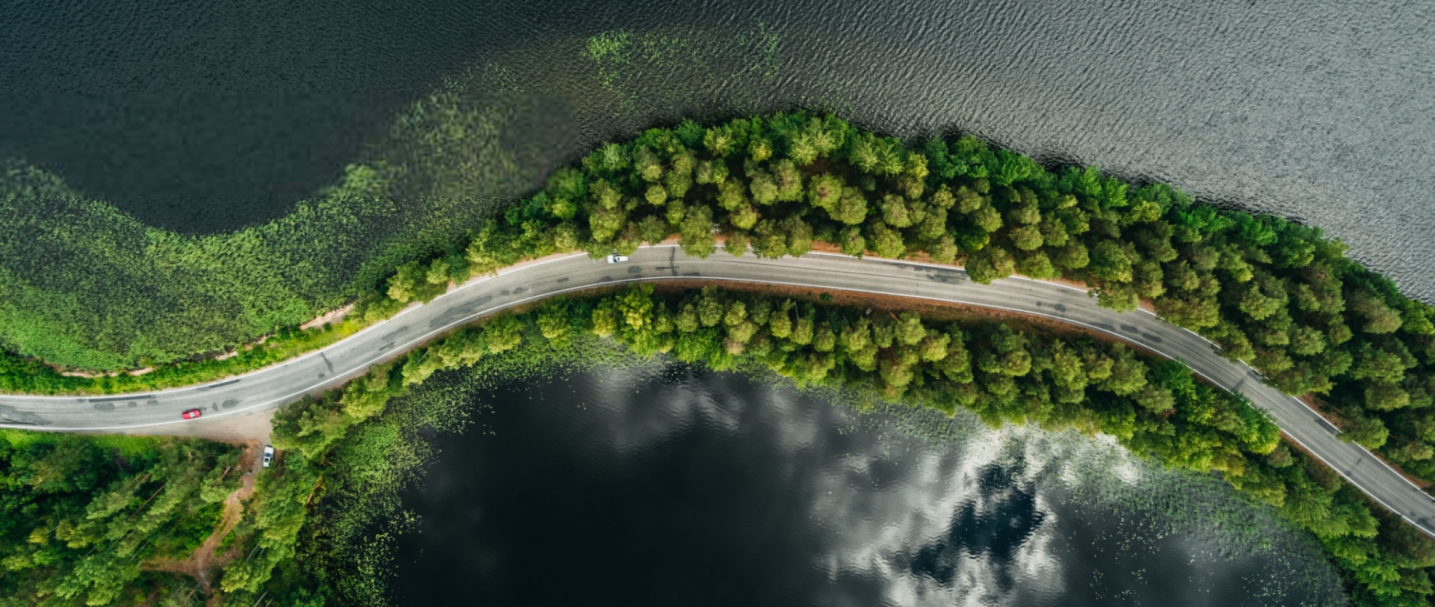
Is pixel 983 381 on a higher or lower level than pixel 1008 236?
lower

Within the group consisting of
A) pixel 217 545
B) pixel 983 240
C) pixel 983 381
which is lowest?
pixel 983 381

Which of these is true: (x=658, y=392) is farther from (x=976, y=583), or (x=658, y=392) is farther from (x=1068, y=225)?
(x=1068, y=225)

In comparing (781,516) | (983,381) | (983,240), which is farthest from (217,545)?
(983,240)

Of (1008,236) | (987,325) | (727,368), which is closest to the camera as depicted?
(1008,236)

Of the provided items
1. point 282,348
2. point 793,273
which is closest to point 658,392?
point 793,273

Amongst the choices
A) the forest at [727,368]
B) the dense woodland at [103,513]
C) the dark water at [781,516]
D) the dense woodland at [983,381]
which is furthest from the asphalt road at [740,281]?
the dark water at [781,516]

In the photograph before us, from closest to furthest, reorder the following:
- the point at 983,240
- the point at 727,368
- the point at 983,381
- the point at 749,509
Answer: the point at 983,240 → the point at 983,381 → the point at 727,368 → the point at 749,509

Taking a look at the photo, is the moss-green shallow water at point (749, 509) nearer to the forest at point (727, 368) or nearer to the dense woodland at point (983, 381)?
the forest at point (727, 368)

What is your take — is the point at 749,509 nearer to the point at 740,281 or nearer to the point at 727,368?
the point at 727,368
